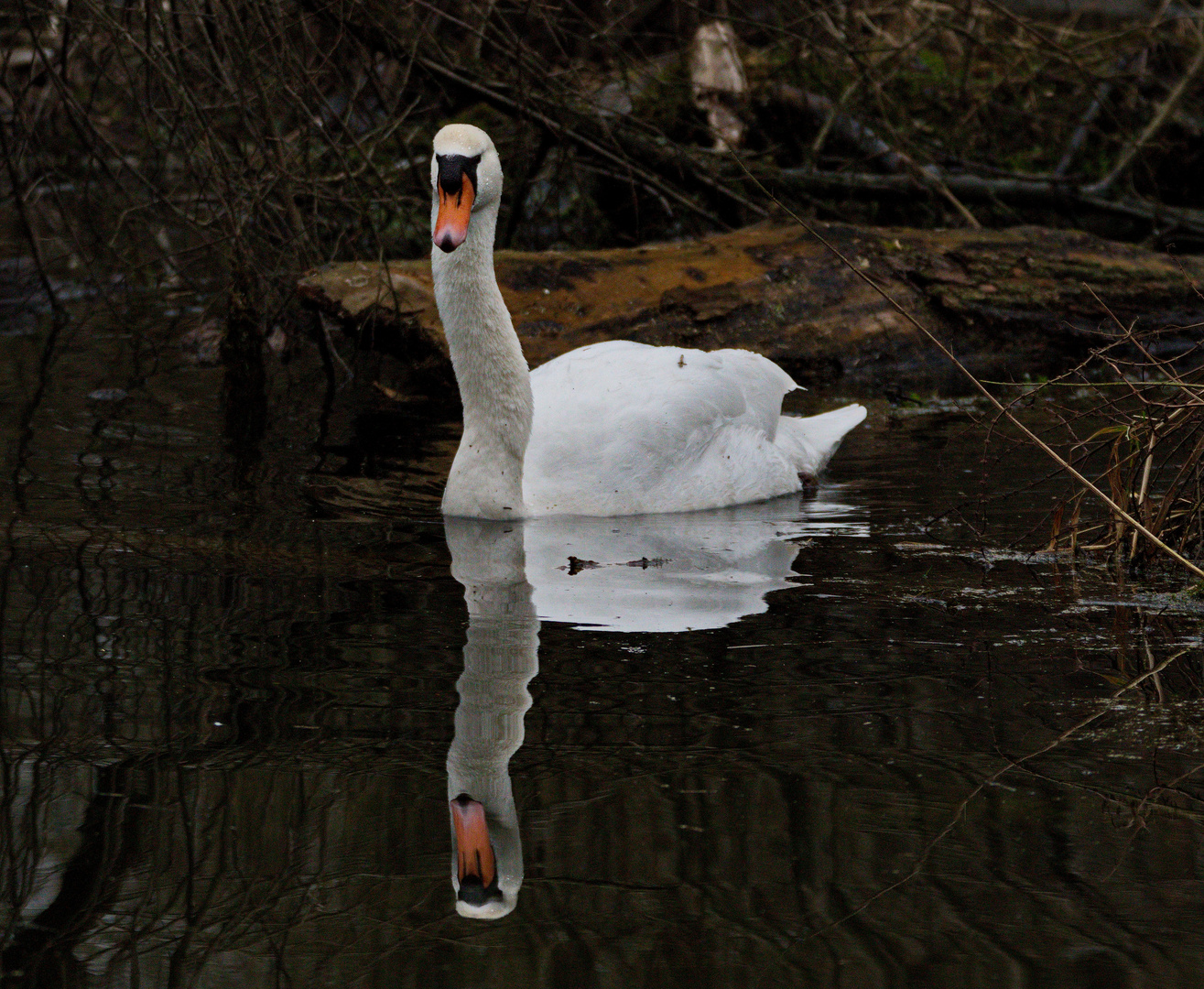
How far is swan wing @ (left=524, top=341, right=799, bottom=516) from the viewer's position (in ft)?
20.1

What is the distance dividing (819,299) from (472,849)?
608 centimetres

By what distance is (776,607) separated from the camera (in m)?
4.58

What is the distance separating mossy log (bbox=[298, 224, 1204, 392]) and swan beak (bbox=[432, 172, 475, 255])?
2.23 metres

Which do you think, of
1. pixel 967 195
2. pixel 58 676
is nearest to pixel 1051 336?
pixel 967 195

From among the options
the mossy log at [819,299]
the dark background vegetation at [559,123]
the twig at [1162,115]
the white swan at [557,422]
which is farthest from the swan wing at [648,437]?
the twig at [1162,115]

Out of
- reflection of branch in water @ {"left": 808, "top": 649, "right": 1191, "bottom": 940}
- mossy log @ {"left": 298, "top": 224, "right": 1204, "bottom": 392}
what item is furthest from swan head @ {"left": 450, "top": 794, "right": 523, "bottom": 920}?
mossy log @ {"left": 298, "top": 224, "right": 1204, "bottom": 392}

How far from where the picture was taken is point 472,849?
289 cm

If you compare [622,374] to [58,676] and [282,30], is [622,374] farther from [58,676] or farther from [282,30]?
[58,676]

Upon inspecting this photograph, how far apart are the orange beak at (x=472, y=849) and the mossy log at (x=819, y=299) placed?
5.10 m

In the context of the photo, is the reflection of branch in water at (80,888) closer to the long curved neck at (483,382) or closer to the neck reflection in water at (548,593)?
the neck reflection in water at (548,593)

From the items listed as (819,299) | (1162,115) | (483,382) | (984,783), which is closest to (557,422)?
(483,382)

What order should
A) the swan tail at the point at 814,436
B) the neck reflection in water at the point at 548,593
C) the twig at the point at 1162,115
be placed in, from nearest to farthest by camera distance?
the neck reflection in water at the point at 548,593 → the swan tail at the point at 814,436 → the twig at the point at 1162,115

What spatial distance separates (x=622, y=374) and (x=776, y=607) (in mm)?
2120

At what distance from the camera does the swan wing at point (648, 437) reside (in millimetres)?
6113
